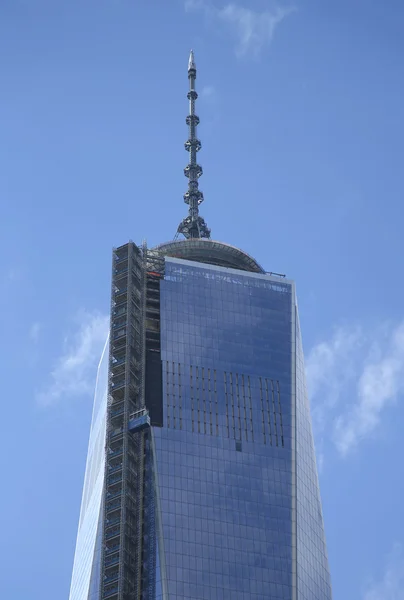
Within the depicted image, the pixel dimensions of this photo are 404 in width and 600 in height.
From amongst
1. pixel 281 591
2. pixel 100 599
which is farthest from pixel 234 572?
pixel 100 599

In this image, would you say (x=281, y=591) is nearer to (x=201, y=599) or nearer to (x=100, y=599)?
(x=201, y=599)

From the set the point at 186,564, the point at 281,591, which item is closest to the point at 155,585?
the point at 186,564

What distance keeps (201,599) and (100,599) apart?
15.6 m

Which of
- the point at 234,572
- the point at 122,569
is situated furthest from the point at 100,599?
the point at 234,572

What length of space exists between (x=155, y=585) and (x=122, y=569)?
682 cm

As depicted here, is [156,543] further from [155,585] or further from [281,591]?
[281,591]

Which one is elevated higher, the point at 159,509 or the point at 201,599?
the point at 159,509

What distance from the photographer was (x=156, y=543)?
648 ft

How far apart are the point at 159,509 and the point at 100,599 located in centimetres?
1494

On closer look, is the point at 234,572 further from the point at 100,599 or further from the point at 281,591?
the point at 100,599

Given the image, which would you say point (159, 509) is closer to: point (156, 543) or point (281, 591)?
point (156, 543)

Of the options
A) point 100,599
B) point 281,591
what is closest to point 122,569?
point 100,599

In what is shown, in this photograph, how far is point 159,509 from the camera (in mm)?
199750

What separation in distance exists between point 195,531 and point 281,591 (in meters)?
14.5
